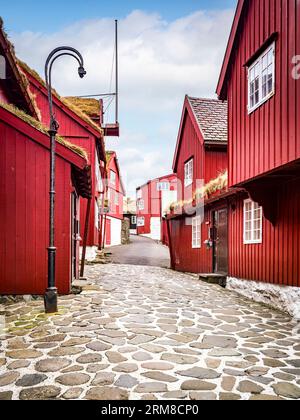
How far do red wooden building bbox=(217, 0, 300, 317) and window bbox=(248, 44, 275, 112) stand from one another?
0.06 ft

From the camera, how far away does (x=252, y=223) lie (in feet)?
27.4

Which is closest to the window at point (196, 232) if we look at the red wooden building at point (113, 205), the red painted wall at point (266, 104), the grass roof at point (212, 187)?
the grass roof at point (212, 187)

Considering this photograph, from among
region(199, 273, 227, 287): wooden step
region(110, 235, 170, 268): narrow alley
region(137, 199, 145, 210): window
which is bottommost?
region(110, 235, 170, 268): narrow alley

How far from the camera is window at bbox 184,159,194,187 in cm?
1502

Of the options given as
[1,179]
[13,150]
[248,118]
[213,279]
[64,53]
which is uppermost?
[64,53]

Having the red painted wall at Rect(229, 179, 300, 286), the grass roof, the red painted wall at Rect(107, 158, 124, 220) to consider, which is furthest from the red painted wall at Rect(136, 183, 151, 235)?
the red painted wall at Rect(229, 179, 300, 286)

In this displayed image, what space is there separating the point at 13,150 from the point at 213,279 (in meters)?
6.72

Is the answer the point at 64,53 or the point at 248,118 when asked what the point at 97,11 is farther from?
the point at 248,118

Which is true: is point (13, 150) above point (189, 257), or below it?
above

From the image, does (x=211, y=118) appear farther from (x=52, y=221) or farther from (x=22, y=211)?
(x=52, y=221)

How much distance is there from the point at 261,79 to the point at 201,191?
5418 millimetres

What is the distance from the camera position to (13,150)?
274 inches

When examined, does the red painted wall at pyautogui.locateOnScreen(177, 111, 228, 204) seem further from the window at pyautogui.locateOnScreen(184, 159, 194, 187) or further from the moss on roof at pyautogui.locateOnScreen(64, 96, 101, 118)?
the moss on roof at pyautogui.locateOnScreen(64, 96, 101, 118)
